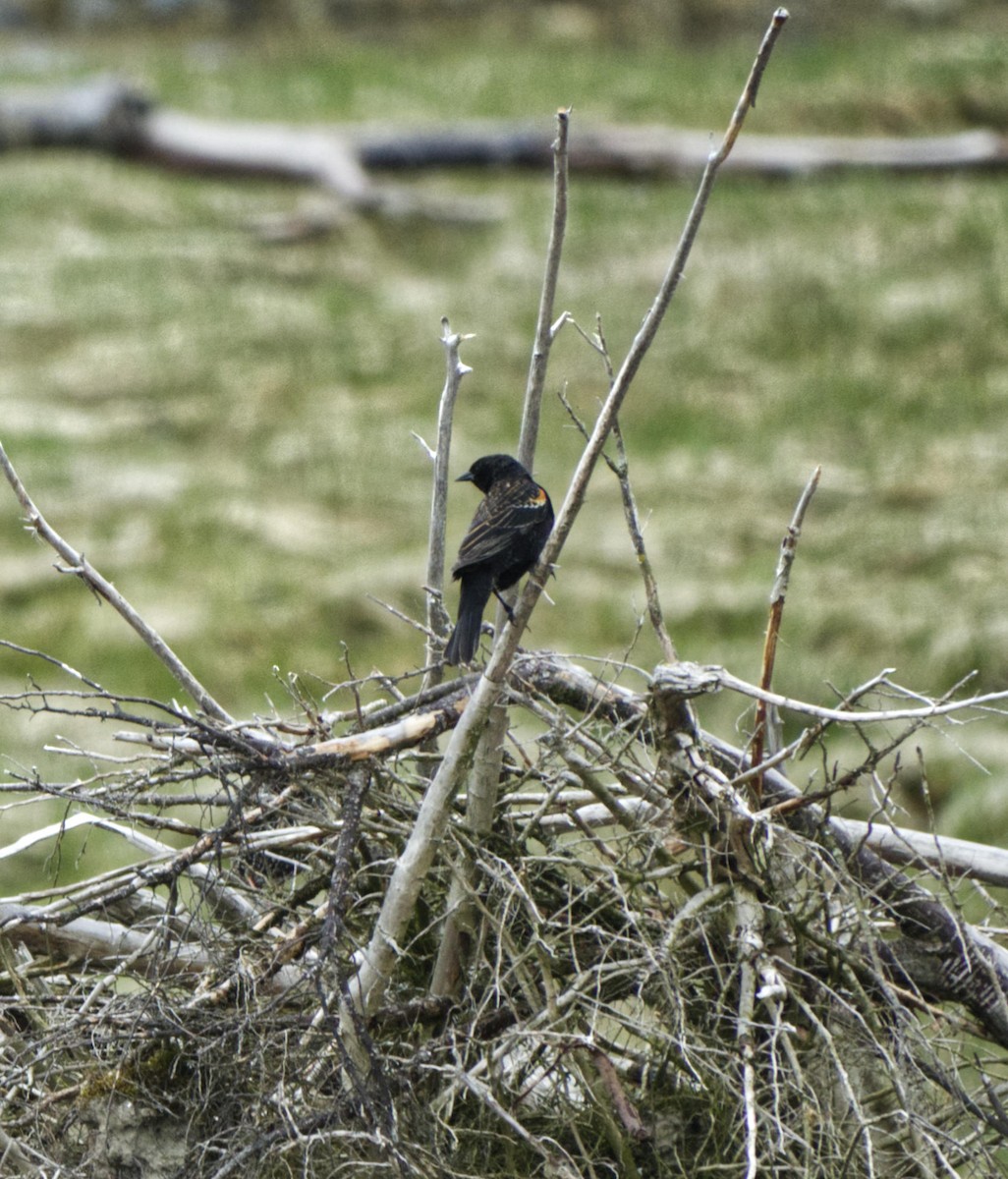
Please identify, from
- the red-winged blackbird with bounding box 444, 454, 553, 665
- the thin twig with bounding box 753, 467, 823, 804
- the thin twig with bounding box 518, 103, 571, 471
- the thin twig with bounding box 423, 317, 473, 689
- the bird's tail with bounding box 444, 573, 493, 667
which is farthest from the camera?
the red-winged blackbird with bounding box 444, 454, 553, 665

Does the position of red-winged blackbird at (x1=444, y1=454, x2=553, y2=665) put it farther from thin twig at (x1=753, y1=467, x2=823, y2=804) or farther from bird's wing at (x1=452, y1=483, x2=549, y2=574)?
thin twig at (x1=753, y1=467, x2=823, y2=804)

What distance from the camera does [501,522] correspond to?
172 inches

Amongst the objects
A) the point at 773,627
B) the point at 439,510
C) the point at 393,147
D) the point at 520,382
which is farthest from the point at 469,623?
the point at 393,147

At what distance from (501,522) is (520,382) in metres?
11.4

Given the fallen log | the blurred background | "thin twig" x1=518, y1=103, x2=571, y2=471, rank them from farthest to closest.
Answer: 1. the fallen log
2. the blurred background
3. "thin twig" x1=518, y1=103, x2=571, y2=471

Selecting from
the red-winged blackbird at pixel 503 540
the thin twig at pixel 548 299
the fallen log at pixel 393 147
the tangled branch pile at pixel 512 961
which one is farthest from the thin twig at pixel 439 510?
the fallen log at pixel 393 147

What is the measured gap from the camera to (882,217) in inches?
698

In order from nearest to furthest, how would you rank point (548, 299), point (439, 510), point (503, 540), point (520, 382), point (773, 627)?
point (548, 299), point (773, 627), point (439, 510), point (503, 540), point (520, 382)

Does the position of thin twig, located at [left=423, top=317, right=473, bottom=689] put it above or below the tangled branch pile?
above

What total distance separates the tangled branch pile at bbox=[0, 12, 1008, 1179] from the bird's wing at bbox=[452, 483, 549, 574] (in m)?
0.45

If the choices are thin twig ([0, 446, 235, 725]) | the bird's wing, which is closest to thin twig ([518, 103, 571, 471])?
the bird's wing

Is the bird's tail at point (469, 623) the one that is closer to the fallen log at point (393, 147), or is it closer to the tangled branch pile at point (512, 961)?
the tangled branch pile at point (512, 961)

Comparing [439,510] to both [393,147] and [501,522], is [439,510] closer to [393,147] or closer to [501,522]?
[501,522]

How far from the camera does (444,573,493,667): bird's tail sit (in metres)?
3.91
